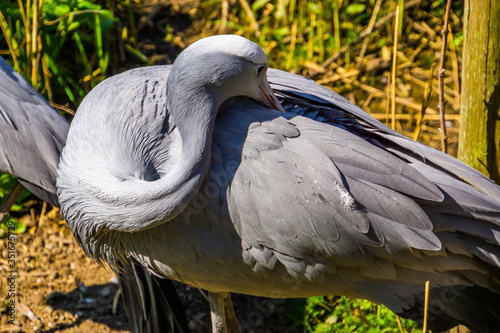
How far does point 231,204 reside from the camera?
212cm

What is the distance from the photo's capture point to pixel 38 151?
2787mm

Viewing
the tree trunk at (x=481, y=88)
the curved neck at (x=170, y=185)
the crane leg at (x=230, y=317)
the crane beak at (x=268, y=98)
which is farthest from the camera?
the crane leg at (x=230, y=317)

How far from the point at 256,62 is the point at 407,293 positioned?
0.92 m

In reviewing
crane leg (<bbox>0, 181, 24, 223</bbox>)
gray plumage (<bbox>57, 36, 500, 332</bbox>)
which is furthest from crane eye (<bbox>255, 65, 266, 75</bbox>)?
crane leg (<bbox>0, 181, 24, 223</bbox>)

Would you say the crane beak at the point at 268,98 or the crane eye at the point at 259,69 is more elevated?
the crane eye at the point at 259,69

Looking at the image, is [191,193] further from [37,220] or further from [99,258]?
[37,220]

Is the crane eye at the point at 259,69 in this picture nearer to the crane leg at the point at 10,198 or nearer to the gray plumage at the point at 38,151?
the gray plumage at the point at 38,151

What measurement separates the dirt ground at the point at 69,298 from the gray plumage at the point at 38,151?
0.56ft

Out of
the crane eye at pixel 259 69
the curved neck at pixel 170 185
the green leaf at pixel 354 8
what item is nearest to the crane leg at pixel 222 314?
the curved neck at pixel 170 185

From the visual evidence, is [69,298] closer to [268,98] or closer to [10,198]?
[10,198]

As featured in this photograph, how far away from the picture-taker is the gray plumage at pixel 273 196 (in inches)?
80.7

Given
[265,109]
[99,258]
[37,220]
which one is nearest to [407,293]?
[265,109]

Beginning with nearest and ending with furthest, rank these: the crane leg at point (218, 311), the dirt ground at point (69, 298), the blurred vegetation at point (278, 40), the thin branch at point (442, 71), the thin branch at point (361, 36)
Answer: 1. the thin branch at point (442, 71)
2. the crane leg at point (218, 311)
3. the dirt ground at point (69, 298)
4. the blurred vegetation at point (278, 40)
5. the thin branch at point (361, 36)

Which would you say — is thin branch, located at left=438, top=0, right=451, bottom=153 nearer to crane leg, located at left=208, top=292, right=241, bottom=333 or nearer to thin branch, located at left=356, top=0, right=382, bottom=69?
crane leg, located at left=208, top=292, right=241, bottom=333
